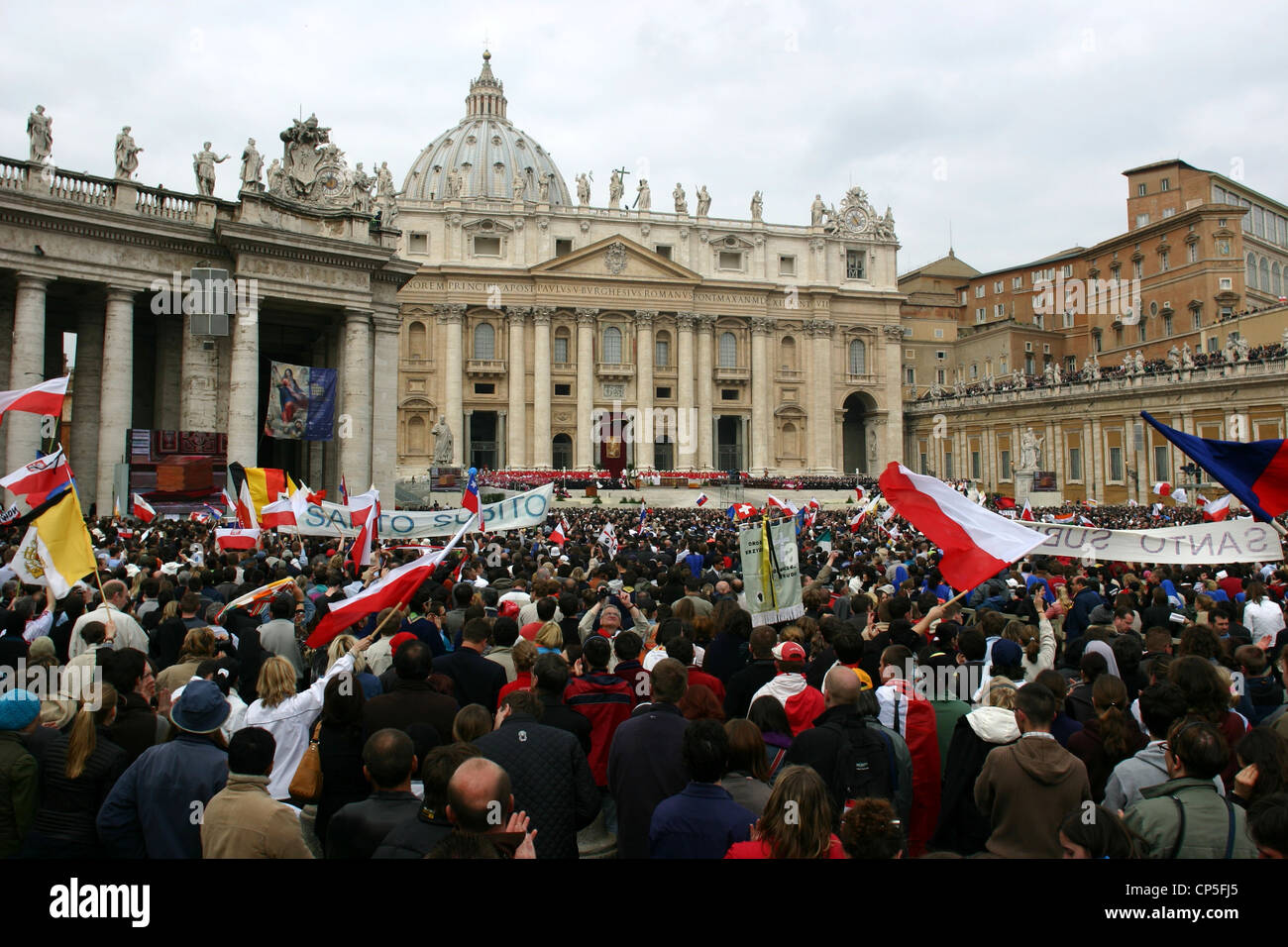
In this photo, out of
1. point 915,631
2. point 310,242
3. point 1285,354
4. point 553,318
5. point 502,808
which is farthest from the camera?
point 553,318

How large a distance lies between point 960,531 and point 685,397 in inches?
2351

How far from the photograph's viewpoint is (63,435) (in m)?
24.9

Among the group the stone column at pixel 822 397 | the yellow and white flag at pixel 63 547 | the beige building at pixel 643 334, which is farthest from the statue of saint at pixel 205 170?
the stone column at pixel 822 397

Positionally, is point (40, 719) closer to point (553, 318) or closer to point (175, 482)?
point (175, 482)

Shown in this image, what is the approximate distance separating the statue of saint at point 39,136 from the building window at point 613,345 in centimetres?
4575

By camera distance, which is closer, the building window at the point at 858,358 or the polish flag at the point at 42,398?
the polish flag at the point at 42,398

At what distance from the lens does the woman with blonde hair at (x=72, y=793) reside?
14.5 ft

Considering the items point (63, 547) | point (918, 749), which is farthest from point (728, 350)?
point (918, 749)

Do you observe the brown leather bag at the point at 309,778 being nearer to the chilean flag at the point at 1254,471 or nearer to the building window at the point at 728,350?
the chilean flag at the point at 1254,471

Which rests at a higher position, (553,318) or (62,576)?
(553,318)

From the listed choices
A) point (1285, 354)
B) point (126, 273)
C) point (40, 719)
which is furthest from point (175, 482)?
point (1285, 354)

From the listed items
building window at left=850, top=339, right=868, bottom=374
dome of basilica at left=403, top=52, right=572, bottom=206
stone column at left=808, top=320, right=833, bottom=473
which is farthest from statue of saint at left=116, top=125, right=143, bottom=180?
dome of basilica at left=403, top=52, right=572, bottom=206

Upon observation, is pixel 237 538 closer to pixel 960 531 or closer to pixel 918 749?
pixel 960 531
